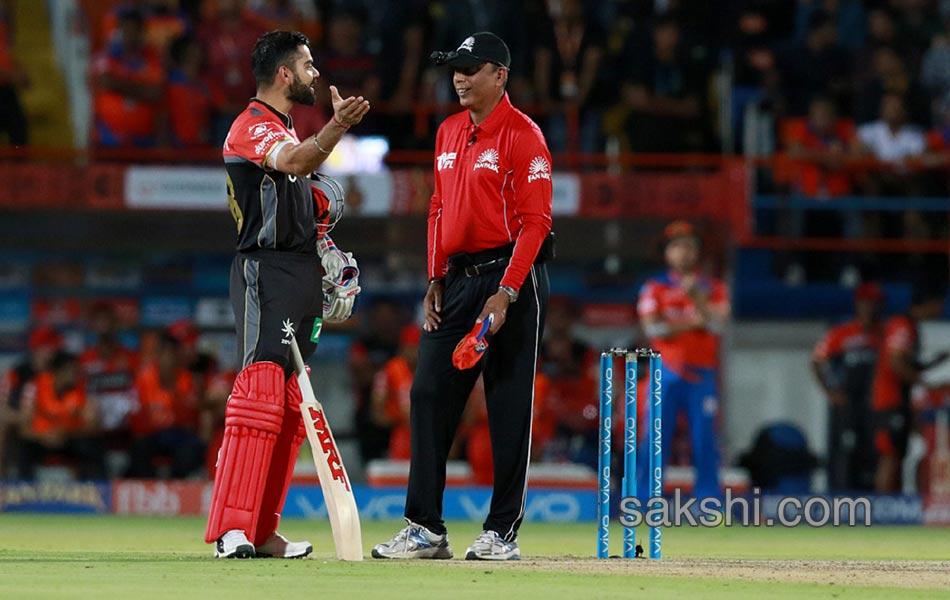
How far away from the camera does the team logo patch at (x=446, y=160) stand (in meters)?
7.54

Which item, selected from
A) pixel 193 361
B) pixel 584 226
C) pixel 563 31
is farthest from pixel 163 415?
pixel 563 31

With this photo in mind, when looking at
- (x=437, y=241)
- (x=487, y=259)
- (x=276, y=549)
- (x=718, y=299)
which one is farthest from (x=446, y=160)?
(x=718, y=299)

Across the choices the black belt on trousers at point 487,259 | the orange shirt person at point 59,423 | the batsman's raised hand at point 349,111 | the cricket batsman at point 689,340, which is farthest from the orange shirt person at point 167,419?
the batsman's raised hand at point 349,111

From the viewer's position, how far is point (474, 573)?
650 centimetres

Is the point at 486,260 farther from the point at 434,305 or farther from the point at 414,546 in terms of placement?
the point at 414,546

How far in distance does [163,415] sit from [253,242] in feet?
25.3

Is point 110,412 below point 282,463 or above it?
below

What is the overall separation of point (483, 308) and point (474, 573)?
4.23 ft

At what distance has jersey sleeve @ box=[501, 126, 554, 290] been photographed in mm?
7277

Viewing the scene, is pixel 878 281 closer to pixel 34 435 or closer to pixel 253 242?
pixel 34 435

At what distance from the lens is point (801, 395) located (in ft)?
53.3

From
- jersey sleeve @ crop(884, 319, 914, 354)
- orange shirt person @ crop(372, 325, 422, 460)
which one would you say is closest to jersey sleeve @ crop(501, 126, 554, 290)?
orange shirt person @ crop(372, 325, 422, 460)

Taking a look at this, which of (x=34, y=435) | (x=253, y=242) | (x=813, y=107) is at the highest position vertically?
(x=813, y=107)

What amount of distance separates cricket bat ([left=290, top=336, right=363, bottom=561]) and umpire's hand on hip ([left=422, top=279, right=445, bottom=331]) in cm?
58
